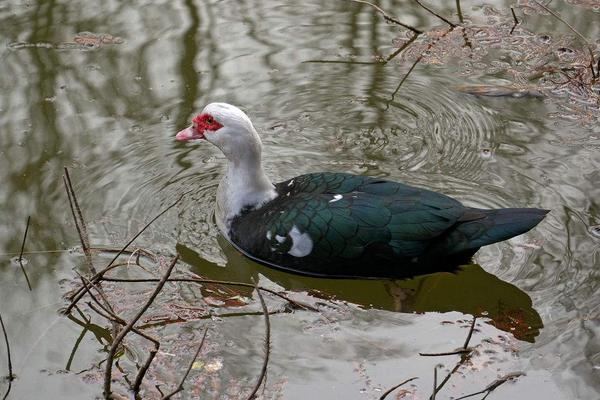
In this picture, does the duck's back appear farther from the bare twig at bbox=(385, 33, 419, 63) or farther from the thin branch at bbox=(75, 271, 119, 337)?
the bare twig at bbox=(385, 33, 419, 63)

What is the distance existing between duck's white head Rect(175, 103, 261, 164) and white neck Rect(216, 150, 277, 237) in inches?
1.4

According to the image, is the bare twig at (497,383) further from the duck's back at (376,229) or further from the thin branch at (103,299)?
the thin branch at (103,299)

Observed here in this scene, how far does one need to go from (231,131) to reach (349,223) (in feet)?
3.03

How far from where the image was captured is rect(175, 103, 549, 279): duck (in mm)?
5473

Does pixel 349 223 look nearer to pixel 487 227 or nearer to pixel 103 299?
pixel 487 227

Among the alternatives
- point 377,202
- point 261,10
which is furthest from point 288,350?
point 261,10

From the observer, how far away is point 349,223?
5.51 m

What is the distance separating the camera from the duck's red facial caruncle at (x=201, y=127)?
19.5 feet

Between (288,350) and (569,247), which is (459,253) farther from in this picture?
(288,350)

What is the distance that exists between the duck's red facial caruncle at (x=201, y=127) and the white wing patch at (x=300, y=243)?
81cm

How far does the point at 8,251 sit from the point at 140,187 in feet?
3.13

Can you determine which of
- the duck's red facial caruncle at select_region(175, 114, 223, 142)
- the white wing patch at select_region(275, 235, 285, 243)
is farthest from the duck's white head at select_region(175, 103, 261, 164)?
the white wing patch at select_region(275, 235, 285, 243)

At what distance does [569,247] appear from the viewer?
586 centimetres

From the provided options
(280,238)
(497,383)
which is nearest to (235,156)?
(280,238)
